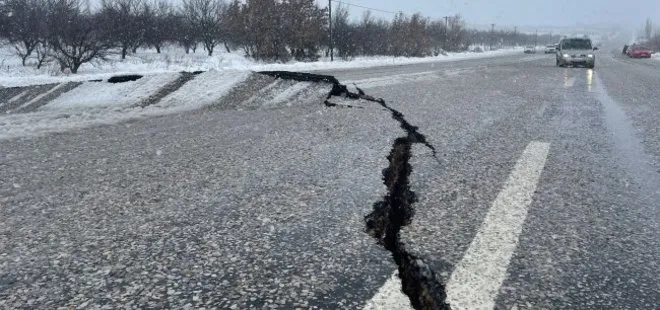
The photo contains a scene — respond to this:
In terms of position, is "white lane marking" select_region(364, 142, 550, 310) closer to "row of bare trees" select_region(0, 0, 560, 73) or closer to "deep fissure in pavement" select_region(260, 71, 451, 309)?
"deep fissure in pavement" select_region(260, 71, 451, 309)

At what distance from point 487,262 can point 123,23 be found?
3519cm

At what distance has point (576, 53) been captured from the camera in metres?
20.7

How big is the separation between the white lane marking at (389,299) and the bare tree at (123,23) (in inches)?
1214

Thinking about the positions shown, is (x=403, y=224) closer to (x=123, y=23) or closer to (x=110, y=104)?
(x=110, y=104)

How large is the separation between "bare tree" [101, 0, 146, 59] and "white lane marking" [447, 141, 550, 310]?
1184 inches

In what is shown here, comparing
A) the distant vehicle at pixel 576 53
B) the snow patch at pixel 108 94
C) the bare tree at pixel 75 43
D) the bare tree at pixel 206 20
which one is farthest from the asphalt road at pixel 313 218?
the bare tree at pixel 206 20

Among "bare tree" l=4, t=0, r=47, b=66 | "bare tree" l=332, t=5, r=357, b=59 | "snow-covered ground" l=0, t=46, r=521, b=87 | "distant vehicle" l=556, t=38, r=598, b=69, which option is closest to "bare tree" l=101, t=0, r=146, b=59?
"snow-covered ground" l=0, t=46, r=521, b=87

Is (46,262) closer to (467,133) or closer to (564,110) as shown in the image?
(467,133)

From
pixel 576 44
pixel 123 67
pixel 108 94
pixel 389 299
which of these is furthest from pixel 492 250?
pixel 123 67

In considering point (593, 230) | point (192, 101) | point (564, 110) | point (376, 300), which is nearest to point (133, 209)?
point (376, 300)

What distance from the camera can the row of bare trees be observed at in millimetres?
21239

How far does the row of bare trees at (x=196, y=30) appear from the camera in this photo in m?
21.2

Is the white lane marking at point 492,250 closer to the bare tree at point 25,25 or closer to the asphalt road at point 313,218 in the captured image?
the asphalt road at point 313,218

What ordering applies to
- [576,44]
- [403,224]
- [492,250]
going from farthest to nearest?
[576,44], [403,224], [492,250]
